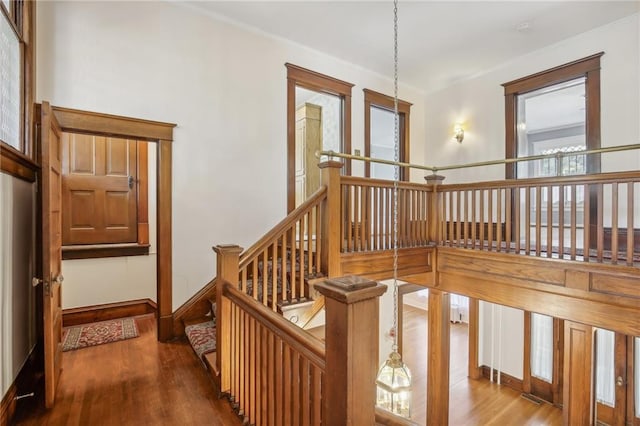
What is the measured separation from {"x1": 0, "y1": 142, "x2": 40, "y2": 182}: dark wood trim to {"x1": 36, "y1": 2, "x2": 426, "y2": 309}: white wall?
692mm

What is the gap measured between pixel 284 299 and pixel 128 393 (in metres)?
1.23

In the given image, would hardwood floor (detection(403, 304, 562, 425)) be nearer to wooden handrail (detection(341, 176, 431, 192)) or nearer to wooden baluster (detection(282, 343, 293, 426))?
wooden handrail (detection(341, 176, 431, 192))

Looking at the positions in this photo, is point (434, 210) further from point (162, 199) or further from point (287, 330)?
point (162, 199)

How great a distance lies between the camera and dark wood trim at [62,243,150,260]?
12.2 ft

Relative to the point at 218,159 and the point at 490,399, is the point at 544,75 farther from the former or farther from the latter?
the point at 490,399

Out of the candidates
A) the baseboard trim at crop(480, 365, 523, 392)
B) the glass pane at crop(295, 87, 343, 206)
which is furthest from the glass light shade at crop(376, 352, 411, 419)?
the baseboard trim at crop(480, 365, 523, 392)

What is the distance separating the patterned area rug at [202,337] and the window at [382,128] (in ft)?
10.3

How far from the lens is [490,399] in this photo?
4.98 m

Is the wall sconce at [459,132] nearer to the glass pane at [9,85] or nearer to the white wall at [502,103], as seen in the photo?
the white wall at [502,103]

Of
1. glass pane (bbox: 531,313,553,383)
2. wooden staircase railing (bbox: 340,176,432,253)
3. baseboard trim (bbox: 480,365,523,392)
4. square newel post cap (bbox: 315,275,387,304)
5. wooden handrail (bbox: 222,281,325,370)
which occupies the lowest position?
baseboard trim (bbox: 480,365,523,392)

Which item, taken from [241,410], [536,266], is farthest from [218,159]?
[536,266]

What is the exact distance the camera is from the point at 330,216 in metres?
2.71

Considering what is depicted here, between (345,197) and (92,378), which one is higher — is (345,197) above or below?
above

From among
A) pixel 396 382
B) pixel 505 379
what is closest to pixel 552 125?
pixel 505 379
